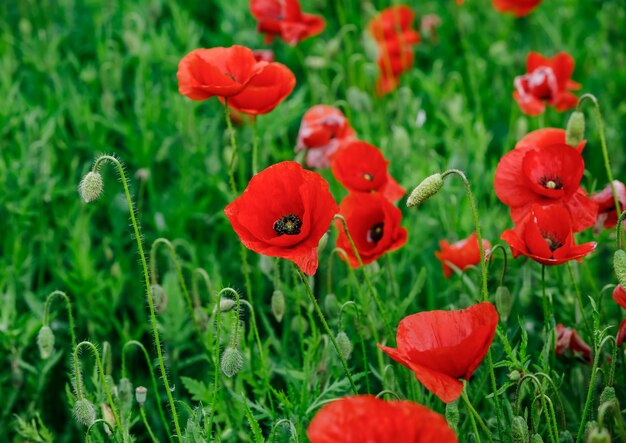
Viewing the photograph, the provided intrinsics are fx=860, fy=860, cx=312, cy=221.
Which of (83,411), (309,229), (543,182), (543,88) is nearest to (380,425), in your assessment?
(309,229)

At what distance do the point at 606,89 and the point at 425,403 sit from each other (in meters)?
Result: 1.92

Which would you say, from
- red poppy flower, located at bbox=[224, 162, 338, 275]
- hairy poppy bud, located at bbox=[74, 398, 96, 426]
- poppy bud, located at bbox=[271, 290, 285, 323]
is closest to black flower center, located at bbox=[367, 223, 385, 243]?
poppy bud, located at bbox=[271, 290, 285, 323]

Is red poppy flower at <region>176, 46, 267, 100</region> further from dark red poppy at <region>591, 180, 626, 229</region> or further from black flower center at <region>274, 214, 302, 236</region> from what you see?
dark red poppy at <region>591, 180, 626, 229</region>

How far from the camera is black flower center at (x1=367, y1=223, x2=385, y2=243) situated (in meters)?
2.14

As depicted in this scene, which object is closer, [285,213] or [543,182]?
[285,213]

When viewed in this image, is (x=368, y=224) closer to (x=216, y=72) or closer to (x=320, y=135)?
(x=320, y=135)

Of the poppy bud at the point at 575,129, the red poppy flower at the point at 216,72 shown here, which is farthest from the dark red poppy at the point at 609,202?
the red poppy flower at the point at 216,72

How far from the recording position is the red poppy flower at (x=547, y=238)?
1735mm

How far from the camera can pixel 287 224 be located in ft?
5.75

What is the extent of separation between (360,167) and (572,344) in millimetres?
675

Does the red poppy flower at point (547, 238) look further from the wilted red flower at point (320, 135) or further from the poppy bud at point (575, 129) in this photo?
the wilted red flower at point (320, 135)

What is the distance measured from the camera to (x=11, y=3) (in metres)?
3.78

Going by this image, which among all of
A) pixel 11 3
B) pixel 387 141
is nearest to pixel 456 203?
pixel 387 141

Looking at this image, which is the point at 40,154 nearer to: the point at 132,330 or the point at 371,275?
the point at 132,330
